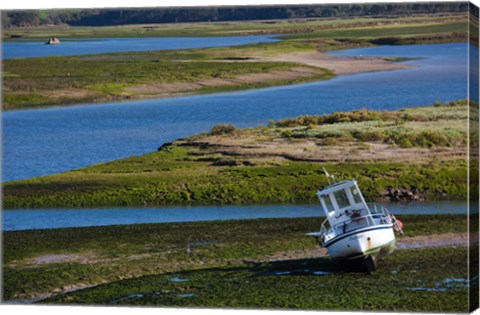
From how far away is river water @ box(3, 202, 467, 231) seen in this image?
78.7 feet

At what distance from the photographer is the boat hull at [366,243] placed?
2209cm

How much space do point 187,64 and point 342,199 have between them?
190 inches

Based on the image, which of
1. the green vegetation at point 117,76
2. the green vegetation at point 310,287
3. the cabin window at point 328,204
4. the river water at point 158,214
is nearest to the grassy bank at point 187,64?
the green vegetation at point 117,76

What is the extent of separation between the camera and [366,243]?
22.1 m

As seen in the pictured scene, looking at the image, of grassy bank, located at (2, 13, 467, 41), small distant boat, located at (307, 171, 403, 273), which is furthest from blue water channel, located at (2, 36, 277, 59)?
small distant boat, located at (307, 171, 403, 273)

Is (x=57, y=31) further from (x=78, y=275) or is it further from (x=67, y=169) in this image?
(x=78, y=275)

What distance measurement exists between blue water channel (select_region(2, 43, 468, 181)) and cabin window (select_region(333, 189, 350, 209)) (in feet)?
5.46

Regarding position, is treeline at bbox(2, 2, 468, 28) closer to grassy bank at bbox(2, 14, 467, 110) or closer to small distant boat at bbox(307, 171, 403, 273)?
grassy bank at bbox(2, 14, 467, 110)

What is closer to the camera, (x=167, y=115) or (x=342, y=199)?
(x=342, y=199)

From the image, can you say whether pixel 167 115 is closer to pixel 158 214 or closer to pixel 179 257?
pixel 158 214

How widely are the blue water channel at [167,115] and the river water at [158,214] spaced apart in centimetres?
88

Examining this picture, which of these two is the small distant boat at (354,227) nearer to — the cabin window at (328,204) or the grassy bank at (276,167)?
the cabin window at (328,204)

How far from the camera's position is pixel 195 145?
81.5 ft

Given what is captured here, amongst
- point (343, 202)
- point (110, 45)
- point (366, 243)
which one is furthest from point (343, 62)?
point (110, 45)
